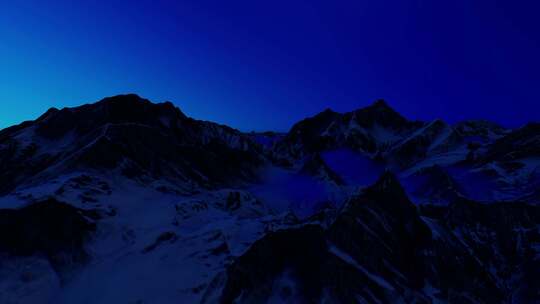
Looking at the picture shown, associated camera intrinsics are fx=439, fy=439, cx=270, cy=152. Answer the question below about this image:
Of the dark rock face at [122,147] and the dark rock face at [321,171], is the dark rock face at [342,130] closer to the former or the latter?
the dark rock face at [321,171]

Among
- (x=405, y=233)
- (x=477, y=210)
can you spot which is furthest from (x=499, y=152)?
(x=405, y=233)

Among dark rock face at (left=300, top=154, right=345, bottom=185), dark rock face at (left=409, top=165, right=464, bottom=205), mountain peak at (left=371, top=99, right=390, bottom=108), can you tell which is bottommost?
dark rock face at (left=409, top=165, right=464, bottom=205)

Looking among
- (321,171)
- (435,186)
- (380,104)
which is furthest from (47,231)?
(380,104)

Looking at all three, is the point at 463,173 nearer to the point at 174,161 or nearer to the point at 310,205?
the point at 310,205

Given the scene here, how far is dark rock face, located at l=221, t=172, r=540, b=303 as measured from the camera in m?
34.5

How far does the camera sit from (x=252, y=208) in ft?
182

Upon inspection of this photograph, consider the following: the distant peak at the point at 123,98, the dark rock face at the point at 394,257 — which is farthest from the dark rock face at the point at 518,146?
the distant peak at the point at 123,98

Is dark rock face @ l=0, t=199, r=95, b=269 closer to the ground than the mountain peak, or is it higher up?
closer to the ground

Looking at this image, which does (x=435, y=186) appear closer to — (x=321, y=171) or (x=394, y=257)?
(x=321, y=171)

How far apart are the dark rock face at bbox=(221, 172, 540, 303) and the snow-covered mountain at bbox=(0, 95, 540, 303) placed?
0.13 m

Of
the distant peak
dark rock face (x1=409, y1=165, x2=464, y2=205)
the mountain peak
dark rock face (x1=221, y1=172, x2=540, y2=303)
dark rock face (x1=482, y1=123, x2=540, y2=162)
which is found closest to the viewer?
dark rock face (x1=221, y1=172, x2=540, y2=303)

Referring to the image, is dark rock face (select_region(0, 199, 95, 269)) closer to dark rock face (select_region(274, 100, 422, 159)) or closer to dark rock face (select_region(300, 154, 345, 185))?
dark rock face (select_region(300, 154, 345, 185))

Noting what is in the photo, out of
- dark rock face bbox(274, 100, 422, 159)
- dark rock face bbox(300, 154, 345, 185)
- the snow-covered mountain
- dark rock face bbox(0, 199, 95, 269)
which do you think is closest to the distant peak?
the snow-covered mountain

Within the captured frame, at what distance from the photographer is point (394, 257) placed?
131 ft
